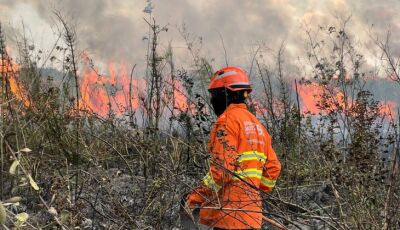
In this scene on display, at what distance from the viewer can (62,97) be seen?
19.8 ft

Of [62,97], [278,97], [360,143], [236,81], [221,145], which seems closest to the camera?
[221,145]

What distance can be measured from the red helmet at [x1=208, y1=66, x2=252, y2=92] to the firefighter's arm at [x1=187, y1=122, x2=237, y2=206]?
39cm

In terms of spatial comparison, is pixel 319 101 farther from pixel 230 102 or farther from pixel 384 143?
pixel 230 102

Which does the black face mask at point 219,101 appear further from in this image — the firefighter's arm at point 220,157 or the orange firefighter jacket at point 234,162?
the firefighter's arm at point 220,157

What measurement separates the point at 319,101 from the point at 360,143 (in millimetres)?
2571

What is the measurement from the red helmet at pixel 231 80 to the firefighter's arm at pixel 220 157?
39cm

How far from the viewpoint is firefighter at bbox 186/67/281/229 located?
325 cm

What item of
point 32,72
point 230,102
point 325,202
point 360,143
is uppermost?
point 32,72

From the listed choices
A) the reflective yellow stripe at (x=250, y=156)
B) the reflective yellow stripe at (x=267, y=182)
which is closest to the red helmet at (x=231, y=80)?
the reflective yellow stripe at (x=250, y=156)

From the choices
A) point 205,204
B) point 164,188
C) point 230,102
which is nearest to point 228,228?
point 205,204

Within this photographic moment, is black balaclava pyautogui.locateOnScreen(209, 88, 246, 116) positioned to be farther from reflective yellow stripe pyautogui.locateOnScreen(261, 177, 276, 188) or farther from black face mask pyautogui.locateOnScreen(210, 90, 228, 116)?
reflective yellow stripe pyautogui.locateOnScreen(261, 177, 276, 188)

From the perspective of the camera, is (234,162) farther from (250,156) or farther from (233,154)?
(250,156)

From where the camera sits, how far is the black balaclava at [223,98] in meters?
3.73

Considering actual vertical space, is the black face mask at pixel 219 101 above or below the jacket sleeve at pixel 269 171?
above
